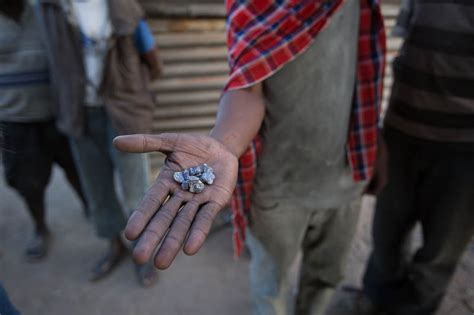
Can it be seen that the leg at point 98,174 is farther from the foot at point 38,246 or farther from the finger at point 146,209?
the finger at point 146,209

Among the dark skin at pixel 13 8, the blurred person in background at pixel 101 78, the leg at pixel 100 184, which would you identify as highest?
the dark skin at pixel 13 8

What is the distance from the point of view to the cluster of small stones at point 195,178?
92 cm

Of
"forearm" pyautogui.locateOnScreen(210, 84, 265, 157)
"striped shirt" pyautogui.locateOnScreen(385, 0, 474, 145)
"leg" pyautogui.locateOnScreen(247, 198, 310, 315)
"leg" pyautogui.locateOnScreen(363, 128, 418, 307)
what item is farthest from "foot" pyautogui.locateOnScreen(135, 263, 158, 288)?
"striped shirt" pyautogui.locateOnScreen(385, 0, 474, 145)

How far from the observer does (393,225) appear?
71.5 inches

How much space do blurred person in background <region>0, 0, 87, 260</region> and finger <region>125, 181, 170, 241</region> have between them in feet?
3.18

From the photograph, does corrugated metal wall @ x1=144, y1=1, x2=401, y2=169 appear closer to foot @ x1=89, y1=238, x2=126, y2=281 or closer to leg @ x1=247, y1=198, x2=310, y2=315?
foot @ x1=89, y1=238, x2=126, y2=281

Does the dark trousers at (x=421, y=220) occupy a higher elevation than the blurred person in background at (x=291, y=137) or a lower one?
lower

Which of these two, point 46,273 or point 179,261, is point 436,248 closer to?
point 179,261

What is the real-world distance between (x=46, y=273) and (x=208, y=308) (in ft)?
3.62

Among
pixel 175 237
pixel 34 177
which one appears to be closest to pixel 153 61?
pixel 34 177

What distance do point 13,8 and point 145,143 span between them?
1.43 meters

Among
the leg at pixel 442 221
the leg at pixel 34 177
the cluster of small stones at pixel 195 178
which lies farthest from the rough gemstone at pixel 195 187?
the leg at pixel 34 177

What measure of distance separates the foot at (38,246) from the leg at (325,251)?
182cm

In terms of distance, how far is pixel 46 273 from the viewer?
240 cm
